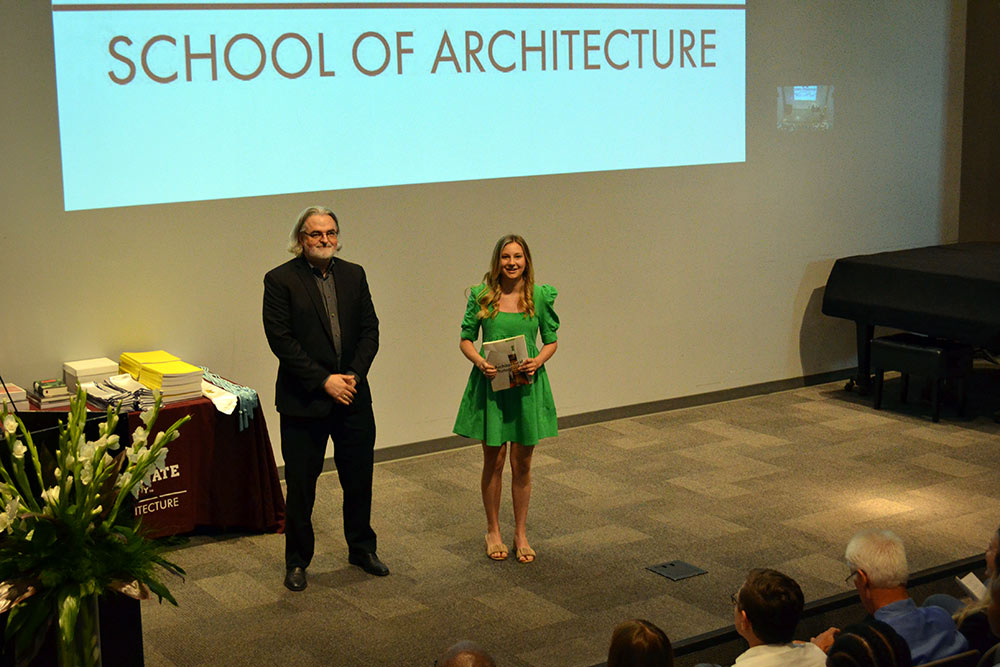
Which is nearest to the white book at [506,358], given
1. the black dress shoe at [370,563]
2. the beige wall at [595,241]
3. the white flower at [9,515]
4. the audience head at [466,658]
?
the black dress shoe at [370,563]

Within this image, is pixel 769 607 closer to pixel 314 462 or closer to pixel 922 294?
pixel 314 462

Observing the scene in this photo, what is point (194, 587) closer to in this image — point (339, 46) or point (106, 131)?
point (106, 131)

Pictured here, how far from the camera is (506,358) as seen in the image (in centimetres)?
486

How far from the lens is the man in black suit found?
4.70 m

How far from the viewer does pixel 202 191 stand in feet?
19.8

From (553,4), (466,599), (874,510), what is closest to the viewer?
(466,599)

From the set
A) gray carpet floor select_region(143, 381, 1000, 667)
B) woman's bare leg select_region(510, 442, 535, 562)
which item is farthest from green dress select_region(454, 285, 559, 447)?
gray carpet floor select_region(143, 381, 1000, 667)

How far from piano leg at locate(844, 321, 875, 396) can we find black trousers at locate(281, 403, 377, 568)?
4.22m

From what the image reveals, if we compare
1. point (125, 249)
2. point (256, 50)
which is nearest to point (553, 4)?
point (256, 50)

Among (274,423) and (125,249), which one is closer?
(125,249)

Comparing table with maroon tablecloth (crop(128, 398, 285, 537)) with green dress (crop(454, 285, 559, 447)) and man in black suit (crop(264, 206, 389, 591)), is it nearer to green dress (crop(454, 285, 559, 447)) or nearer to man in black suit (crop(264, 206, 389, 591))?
man in black suit (crop(264, 206, 389, 591))

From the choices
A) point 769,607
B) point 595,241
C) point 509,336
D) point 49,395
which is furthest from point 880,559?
point 595,241

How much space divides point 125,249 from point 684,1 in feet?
12.5

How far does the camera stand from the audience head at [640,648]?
2.49 meters
